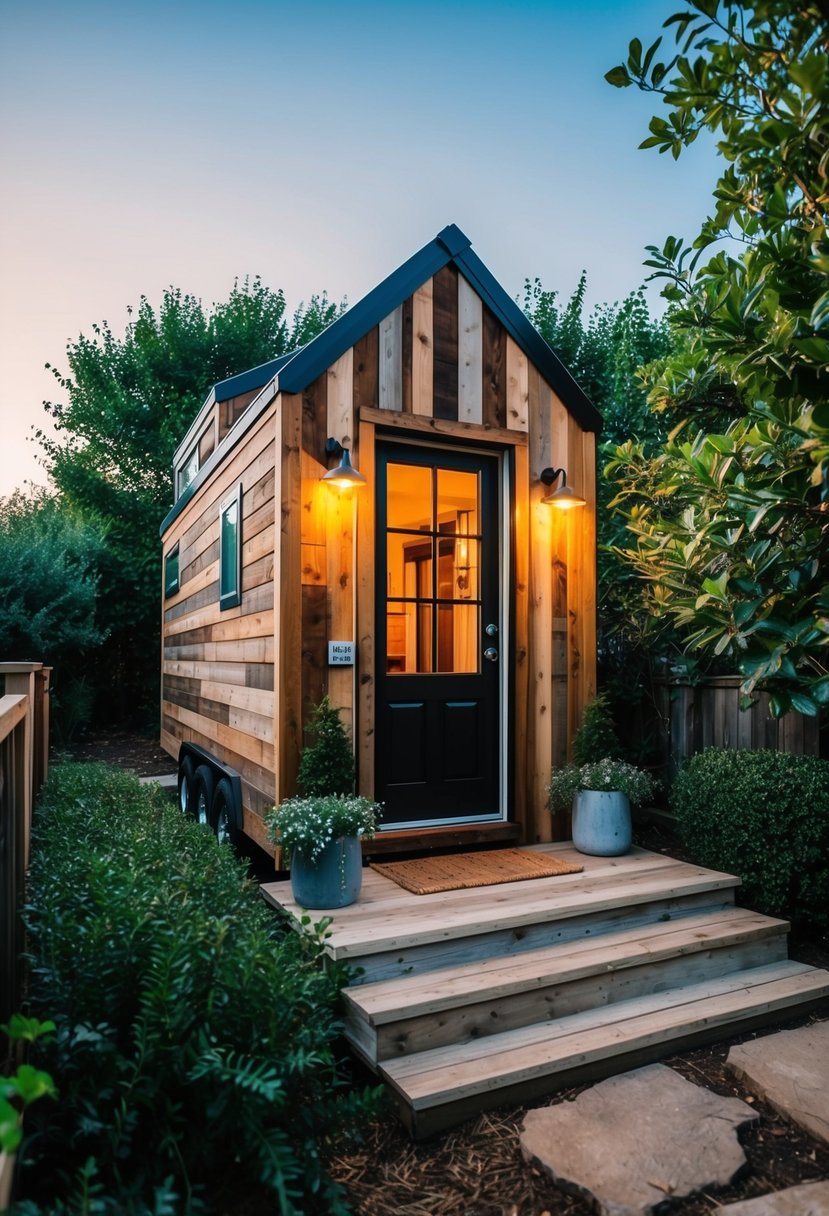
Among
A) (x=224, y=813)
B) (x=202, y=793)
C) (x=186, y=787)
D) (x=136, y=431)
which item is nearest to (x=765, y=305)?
(x=224, y=813)

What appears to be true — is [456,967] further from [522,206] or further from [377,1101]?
[522,206]

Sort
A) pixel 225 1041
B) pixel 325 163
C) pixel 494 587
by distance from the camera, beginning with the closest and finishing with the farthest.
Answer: pixel 225 1041 → pixel 494 587 → pixel 325 163

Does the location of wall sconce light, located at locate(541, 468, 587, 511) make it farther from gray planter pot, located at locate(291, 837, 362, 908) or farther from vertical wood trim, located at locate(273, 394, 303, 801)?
gray planter pot, located at locate(291, 837, 362, 908)

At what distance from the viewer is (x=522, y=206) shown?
6.89m

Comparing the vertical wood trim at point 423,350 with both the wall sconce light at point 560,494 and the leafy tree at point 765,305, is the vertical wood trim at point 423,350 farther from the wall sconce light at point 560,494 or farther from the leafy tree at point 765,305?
the leafy tree at point 765,305

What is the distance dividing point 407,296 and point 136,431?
9.18m

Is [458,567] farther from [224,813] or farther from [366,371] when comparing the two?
[224,813]

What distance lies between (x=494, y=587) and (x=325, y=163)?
468 centimetres

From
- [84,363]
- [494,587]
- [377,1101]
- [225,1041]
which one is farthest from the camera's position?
[84,363]

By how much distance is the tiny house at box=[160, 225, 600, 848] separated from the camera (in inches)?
142

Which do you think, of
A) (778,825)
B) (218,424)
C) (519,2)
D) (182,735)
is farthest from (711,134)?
(182,735)

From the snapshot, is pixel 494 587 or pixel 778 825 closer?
pixel 778 825

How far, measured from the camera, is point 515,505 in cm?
412

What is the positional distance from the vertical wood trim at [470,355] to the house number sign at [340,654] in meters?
1.40
